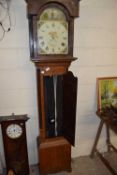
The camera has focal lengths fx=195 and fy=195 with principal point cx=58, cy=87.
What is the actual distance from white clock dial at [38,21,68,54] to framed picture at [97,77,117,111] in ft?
2.19

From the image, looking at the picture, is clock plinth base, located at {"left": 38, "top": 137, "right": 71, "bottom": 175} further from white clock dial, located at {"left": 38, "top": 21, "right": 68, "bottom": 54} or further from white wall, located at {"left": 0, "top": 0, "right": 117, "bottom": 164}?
white clock dial, located at {"left": 38, "top": 21, "right": 68, "bottom": 54}

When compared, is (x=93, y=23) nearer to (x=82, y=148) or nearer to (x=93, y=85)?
(x=93, y=85)

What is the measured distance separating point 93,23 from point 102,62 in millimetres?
440

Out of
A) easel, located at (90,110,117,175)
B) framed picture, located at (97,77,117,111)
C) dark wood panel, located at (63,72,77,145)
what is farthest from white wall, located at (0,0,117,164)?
dark wood panel, located at (63,72,77,145)

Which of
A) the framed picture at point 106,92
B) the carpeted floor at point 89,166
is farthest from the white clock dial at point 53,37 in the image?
the carpeted floor at point 89,166

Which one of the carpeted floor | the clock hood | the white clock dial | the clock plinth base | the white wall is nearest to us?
the clock hood

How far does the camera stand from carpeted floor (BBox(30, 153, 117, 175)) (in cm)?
217

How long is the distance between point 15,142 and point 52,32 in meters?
1.15

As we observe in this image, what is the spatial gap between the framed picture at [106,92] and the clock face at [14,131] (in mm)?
948

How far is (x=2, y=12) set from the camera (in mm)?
1821

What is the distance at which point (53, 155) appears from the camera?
2059 mm

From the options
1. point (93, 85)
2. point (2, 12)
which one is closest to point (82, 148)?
point (93, 85)

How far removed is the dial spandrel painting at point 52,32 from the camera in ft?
5.66

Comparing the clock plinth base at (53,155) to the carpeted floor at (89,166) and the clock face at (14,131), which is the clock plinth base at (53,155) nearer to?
the carpeted floor at (89,166)
